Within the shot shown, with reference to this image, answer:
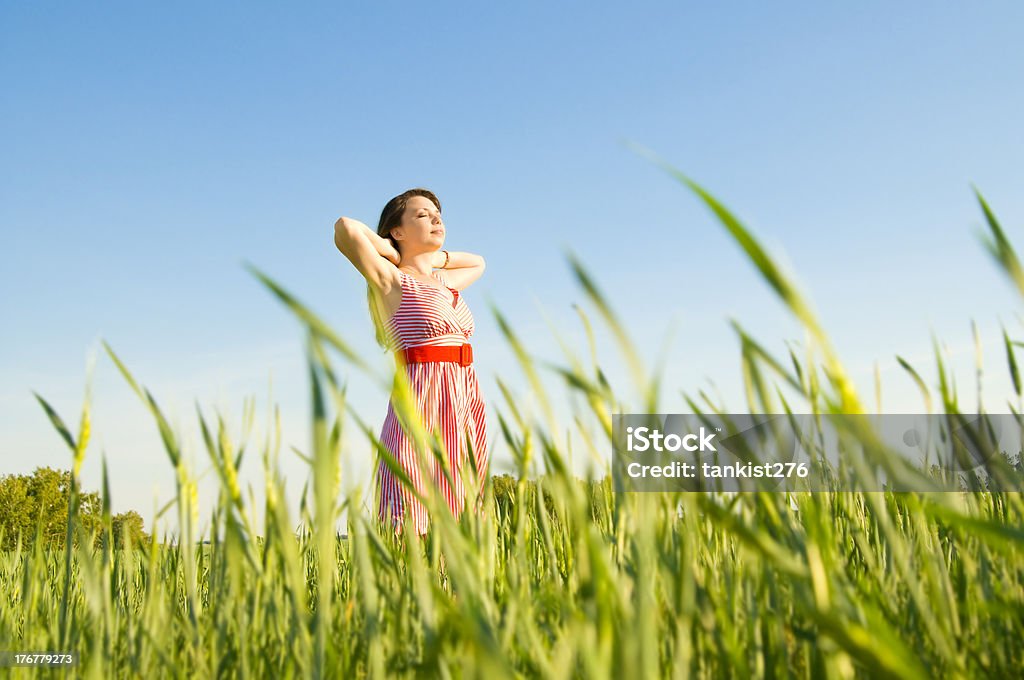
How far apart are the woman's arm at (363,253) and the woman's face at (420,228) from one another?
34cm

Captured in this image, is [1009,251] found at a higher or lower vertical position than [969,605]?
higher

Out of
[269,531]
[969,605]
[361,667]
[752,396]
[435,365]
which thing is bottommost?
[361,667]

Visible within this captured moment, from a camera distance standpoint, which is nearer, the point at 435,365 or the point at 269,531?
the point at 269,531

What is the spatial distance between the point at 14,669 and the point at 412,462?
2.66m

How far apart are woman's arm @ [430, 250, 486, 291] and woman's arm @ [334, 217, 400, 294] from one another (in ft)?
3.47

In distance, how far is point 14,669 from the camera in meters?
1.13

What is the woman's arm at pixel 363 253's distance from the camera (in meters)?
3.93

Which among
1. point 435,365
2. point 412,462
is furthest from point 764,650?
point 435,365

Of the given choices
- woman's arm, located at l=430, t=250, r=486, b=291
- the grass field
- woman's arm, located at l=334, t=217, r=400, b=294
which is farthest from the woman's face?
the grass field

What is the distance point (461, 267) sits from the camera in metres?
5.45

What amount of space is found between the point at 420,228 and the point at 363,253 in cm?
54

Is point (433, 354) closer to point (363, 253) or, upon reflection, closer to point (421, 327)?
point (421, 327)

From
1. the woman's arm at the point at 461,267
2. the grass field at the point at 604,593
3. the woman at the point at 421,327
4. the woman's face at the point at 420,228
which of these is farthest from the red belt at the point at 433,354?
the grass field at the point at 604,593

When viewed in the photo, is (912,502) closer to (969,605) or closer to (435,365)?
(969,605)
